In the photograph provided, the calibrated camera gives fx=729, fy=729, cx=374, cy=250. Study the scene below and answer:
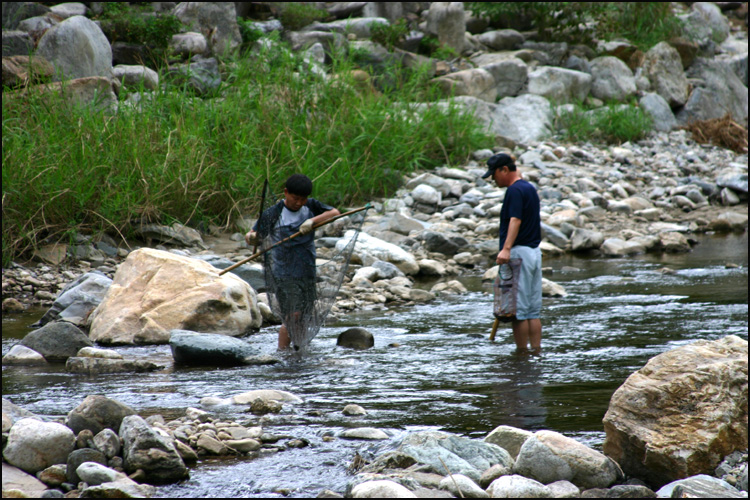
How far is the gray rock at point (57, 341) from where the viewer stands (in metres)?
5.78

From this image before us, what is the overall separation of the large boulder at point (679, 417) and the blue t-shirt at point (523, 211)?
2.44 metres

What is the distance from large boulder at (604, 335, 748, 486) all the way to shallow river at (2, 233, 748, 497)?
16.8 inches

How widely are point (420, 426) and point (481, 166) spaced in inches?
399

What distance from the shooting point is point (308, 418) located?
4.25 metres

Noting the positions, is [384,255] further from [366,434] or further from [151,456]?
[151,456]

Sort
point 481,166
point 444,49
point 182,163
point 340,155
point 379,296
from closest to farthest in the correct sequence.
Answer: point 379,296, point 182,163, point 340,155, point 481,166, point 444,49

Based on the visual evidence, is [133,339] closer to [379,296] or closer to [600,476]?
[379,296]

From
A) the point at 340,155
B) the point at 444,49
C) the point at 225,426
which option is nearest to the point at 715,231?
the point at 340,155

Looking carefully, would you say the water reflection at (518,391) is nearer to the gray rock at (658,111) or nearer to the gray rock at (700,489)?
the gray rock at (700,489)

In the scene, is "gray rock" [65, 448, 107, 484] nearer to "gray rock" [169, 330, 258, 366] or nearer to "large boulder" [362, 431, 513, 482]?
"large boulder" [362, 431, 513, 482]

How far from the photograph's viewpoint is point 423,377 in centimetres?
529

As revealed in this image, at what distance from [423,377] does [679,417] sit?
2204 mm

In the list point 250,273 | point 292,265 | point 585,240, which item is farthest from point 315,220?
point 585,240

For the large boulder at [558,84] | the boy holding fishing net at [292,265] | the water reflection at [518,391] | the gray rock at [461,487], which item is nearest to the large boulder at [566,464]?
the gray rock at [461,487]
